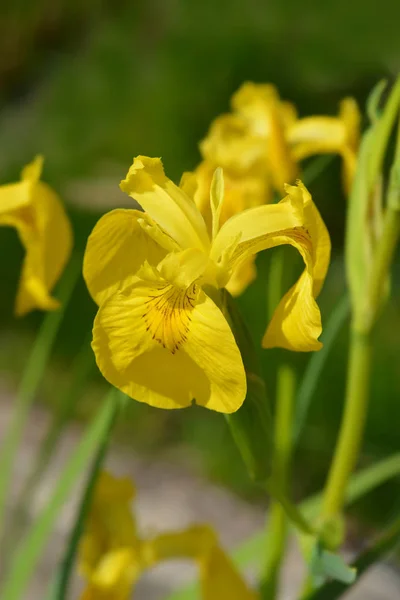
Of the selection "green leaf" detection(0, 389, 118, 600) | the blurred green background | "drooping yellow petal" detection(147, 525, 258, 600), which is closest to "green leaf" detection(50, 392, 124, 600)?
"green leaf" detection(0, 389, 118, 600)

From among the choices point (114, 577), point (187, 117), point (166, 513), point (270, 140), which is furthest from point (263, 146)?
point (187, 117)

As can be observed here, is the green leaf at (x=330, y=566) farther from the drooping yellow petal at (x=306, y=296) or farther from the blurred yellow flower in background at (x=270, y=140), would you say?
the blurred yellow flower in background at (x=270, y=140)

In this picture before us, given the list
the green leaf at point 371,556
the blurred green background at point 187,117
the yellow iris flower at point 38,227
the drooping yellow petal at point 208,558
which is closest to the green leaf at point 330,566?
the green leaf at point 371,556

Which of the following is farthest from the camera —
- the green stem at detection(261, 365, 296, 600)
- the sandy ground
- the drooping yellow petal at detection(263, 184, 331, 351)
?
the sandy ground

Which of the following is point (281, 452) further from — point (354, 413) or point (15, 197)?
point (15, 197)

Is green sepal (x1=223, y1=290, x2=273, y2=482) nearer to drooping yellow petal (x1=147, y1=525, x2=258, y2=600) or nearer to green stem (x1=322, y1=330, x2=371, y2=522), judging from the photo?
green stem (x1=322, y1=330, x2=371, y2=522)

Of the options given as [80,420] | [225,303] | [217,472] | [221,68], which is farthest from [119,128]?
[225,303]
